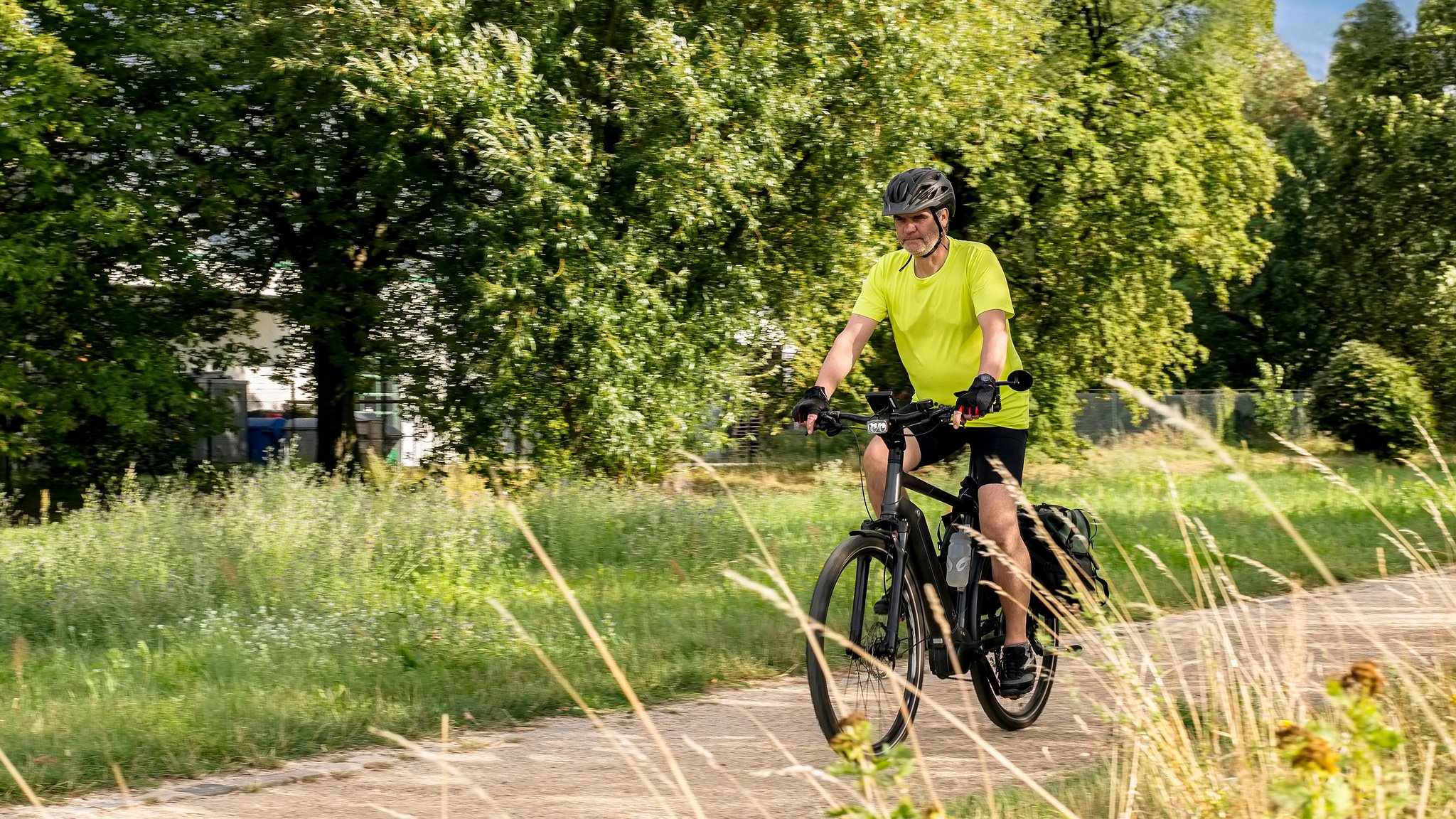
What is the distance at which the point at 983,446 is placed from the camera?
204 inches

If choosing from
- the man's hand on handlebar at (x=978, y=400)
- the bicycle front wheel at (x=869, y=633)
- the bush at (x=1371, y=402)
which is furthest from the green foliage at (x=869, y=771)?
the bush at (x=1371, y=402)

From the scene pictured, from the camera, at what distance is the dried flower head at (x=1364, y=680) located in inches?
98.1

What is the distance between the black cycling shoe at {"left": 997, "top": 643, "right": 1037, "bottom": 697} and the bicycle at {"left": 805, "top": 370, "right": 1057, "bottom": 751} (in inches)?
2.4

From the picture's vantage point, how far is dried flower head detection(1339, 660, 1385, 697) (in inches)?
98.1

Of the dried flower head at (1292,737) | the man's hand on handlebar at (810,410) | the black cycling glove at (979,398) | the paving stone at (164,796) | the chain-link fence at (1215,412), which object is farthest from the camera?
the chain-link fence at (1215,412)

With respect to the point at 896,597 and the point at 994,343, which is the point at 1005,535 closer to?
the point at 896,597

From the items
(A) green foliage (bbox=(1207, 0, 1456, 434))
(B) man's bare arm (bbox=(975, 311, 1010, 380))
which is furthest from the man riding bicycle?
(A) green foliage (bbox=(1207, 0, 1456, 434))

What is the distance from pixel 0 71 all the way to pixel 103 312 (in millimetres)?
3112

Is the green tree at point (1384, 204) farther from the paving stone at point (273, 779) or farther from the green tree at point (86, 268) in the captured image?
the paving stone at point (273, 779)

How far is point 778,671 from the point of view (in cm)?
673

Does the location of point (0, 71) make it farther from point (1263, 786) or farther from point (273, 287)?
point (1263, 786)

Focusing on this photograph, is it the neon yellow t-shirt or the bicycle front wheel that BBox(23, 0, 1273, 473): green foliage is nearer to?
the neon yellow t-shirt

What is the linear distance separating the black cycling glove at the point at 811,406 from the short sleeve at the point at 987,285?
0.65 metres

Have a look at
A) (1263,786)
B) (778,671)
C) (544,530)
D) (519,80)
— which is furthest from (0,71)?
(1263,786)
